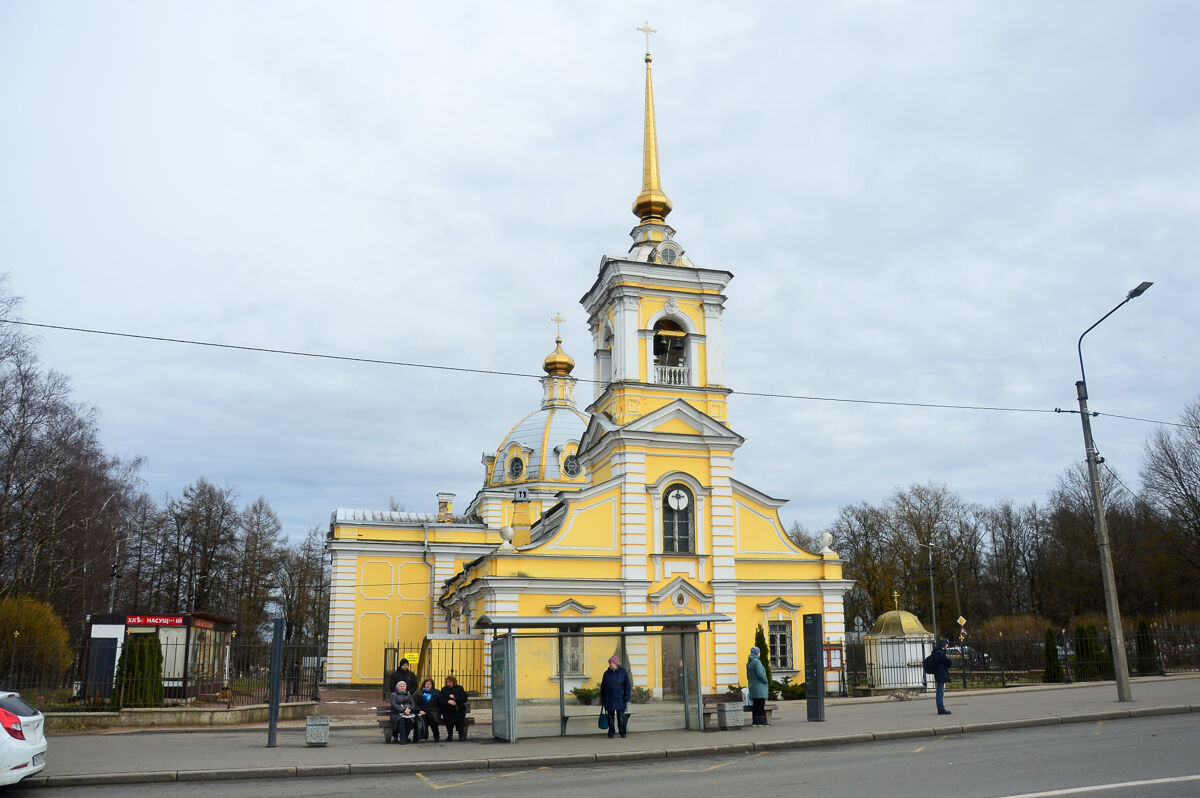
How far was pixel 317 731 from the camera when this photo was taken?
52.6ft

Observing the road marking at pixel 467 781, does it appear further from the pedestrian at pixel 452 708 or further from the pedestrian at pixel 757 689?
the pedestrian at pixel 757 689

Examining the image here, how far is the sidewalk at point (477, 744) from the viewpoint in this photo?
13.0 m

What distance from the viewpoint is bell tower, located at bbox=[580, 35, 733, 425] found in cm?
3052

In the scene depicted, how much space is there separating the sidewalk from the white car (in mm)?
1100

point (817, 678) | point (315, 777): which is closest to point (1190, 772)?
point (817, 678)

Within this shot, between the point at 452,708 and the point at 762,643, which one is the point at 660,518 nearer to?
the point at 762,643

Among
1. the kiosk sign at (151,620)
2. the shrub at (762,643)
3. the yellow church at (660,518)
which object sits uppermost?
the yellow church at (660,518)

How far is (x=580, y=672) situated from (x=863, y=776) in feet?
24.1

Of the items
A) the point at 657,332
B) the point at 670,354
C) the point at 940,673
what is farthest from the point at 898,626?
the point at 940,673

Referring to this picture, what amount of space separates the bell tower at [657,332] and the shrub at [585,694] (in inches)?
534

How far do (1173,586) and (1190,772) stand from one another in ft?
145

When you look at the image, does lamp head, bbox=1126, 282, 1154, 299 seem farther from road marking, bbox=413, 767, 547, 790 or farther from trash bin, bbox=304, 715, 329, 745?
trash bin, bbox=304, 715, 329, 745

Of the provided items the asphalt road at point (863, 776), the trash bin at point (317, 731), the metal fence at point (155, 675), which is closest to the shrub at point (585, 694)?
the asphalt road at point (863, 776)

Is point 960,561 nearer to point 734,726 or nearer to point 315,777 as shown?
point 734,726
